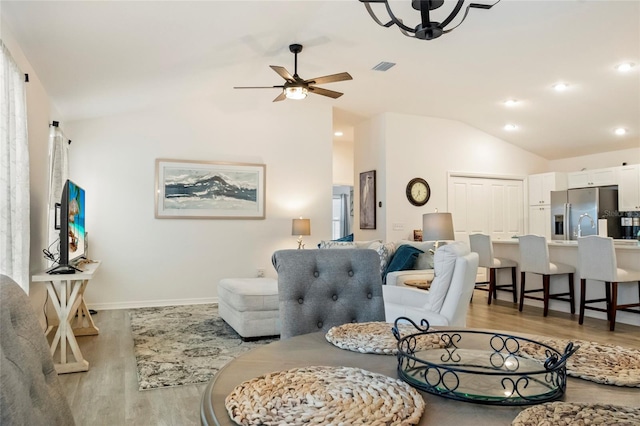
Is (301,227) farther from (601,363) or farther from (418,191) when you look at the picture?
(601,363)

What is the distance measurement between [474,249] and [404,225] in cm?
151

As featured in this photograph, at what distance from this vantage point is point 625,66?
5254 millimetres

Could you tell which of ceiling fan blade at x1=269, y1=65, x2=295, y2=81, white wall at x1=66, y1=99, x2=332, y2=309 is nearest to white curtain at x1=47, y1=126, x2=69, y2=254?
white wall at x1=66, y1=99, x2=332, y2=309

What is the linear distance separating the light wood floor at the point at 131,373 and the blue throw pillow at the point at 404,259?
107cm

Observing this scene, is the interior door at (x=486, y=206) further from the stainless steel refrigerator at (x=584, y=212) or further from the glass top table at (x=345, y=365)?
the glass top table at (x=345, y=365)

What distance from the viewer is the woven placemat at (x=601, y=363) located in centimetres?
90

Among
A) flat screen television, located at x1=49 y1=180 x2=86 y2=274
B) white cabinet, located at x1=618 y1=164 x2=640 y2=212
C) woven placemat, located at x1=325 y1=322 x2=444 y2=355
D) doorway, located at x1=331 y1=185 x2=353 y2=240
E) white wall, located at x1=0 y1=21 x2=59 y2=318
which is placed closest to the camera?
woven placemat, located at x1=325 y1=322 x2=444 y2=355

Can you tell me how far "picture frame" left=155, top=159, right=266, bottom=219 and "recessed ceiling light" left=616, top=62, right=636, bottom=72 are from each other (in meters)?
4.88

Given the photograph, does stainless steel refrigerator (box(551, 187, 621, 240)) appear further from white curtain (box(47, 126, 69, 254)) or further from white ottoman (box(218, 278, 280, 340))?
white curtain (box(47, 126, 69, 254))

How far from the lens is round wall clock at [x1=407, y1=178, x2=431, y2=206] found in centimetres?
769

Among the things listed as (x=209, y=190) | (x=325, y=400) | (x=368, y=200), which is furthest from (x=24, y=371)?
(x=368, y=200)

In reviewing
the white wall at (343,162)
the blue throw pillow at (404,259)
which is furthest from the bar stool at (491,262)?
the white wall at (343,162)

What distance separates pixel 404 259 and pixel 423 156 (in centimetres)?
363

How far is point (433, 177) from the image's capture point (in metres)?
7.90
